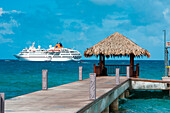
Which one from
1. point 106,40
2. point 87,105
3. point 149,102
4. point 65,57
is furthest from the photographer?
point 65,57

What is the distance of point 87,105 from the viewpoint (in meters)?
7.04

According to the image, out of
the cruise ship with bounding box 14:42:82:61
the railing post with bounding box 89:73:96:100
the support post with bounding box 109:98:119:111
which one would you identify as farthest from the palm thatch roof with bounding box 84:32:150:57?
the cruise ship with bounding box 14:42:82:61

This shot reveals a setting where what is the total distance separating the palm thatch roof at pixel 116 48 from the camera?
61.7ft

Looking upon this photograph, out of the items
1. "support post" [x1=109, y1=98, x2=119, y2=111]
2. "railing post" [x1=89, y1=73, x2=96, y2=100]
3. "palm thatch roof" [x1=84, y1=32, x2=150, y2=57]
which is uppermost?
"palm thatch roof" [x1=84, y1=32, x2=150, y2=57]

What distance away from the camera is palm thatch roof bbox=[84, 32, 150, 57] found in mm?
18797

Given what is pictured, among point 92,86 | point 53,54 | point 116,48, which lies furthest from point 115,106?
point 53,54

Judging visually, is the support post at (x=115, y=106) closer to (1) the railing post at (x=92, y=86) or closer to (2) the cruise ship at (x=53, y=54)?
(1) the railing post at (x=92, y=86)

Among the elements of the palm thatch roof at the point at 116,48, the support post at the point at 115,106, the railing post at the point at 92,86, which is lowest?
the support post at the point at 115,106

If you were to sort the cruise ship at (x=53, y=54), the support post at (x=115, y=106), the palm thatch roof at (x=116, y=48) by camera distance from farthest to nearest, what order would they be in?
the cruise ship at (x=53, y=54)
the palm thatch roof at (x=116, y=48)
the support post at (x=115, y=106)

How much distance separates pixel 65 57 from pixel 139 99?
384ft

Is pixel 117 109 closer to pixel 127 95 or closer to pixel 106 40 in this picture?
pixel 127 95

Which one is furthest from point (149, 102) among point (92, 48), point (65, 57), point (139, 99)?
point (65, 57)

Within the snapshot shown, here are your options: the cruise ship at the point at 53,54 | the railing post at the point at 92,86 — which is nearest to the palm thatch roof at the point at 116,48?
the railing post at the point at 92,86

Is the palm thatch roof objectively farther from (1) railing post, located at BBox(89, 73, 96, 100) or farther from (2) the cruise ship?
(2) the cruise ship
